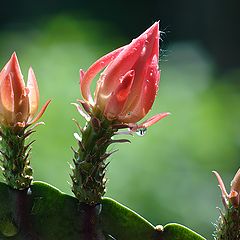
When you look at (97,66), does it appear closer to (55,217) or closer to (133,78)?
(133,78)

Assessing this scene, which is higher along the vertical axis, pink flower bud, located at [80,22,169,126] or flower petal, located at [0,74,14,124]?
pink flower bud, located at [80,22,169,126]

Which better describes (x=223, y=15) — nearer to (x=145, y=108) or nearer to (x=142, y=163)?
(x=142, y=163)

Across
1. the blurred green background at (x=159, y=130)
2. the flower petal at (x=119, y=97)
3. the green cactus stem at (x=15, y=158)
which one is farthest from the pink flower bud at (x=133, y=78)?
the blurred green background at (x=159, y=130)

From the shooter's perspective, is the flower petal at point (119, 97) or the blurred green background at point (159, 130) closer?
the flower petal at point (119, 97)

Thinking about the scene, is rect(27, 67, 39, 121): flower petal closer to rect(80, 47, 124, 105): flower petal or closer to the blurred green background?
rect(80, 47, 124, 105): flower petal

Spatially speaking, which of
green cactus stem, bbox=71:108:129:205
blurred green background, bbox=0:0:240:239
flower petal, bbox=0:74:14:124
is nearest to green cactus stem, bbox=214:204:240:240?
green cactus stem, bbox=71:108:129:205

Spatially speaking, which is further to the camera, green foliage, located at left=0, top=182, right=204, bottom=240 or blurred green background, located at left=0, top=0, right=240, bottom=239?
blurred green background, located at left=0, top=0, right=240, bottom=239

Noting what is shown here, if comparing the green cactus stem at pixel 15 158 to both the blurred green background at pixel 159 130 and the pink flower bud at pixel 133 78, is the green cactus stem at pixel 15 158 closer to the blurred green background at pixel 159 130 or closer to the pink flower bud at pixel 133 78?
the pink flower bud at pixel 133 78
